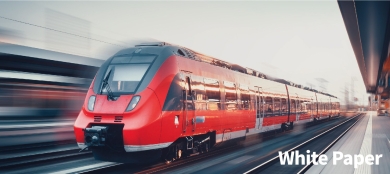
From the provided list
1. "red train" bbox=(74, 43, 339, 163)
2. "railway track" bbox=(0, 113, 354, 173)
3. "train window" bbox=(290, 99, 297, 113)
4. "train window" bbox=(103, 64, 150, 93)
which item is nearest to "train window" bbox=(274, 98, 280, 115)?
"train window" bbox=(290, 99, 297, 113)

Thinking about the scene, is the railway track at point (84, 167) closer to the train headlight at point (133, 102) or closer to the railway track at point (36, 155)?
the railway track at point (36, 155)

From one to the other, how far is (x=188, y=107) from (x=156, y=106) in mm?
1424

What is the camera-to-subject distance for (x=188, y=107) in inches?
415

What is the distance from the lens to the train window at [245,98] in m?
14.9

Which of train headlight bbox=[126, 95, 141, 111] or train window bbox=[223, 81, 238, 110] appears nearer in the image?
train headlight bbox=[126, 95, 141, 111]

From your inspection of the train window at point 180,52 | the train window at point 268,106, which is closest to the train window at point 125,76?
the train window at point 180,52

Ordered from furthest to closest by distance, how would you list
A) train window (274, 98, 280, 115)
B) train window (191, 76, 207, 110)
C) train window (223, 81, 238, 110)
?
train window (274, 98, 280, 115)
train window (223, 81, 238, 110)
train window (191, 76, 207, 110)

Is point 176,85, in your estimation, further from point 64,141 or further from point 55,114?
point 64,141

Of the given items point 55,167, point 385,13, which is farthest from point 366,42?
point 55,167

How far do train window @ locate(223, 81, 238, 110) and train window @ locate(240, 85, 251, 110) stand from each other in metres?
0.86

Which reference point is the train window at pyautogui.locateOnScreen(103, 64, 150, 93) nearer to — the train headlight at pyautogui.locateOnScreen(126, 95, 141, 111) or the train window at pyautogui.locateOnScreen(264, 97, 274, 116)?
the train headlight at pyautogui.locateOnScreen(126, 95, 141, 111)

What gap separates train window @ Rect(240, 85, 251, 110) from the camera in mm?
14922

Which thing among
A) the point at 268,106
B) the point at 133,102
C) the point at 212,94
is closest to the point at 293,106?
the point at 268,106

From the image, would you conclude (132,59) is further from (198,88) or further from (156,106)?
(198,88)
